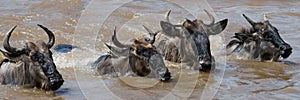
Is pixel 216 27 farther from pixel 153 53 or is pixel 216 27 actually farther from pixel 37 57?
pixel 37 57

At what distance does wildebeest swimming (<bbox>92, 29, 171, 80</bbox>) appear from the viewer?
9.66 metres

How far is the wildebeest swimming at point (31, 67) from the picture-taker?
8652mm

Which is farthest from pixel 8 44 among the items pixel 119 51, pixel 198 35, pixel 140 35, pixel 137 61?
pixel 140 35

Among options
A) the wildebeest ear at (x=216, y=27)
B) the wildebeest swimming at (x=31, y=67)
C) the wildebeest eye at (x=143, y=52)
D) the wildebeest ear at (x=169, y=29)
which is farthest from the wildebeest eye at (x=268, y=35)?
the wildebeest swimming at (x=31, y=67)

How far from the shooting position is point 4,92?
29.1 ft

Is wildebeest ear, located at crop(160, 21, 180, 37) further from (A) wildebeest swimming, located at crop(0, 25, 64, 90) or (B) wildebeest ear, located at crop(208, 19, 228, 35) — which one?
(A) wildebeest swimming, located at crop(0, 25, 64, 90)

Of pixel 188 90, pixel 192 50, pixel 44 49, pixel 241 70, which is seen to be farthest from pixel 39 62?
pixel 241 70

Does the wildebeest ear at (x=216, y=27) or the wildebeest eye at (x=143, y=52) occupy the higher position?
the wildebeest ear at (x=216, y=27)

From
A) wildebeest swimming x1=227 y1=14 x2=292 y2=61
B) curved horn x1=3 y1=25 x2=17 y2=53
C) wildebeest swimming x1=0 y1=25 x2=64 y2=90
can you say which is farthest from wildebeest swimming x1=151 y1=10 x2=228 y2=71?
curved horn x1=3 y1=25 x2=17 y2=53

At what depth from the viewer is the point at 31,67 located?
28.8 ft

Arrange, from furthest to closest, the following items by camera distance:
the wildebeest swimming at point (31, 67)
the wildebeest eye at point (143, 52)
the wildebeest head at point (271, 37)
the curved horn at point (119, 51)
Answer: the wildebeest head at point (271, 37)
the curved horn at point (119, 51)
the wildebeest eye at point (143, 52)
the wildebeest swimming at point (31, 67)

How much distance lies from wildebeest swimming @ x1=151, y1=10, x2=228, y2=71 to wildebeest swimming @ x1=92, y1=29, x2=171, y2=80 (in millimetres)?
889

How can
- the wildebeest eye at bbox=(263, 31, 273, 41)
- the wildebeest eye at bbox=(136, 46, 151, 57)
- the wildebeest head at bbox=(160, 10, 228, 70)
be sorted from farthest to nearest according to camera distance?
the wildebeest eye at bbox=(263, 31, 273, 41) < the wildebeest head at bbox=(160, 10, 228, 70) < the wildebeest eye at bbox=(136, 46, 151, 57)

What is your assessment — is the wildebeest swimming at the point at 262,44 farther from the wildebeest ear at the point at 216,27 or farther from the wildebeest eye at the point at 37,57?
the wildebeest eye at the point at 37,57
